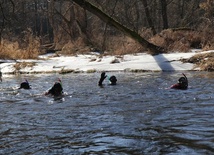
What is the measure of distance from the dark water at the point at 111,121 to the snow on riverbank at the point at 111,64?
5.43 metres

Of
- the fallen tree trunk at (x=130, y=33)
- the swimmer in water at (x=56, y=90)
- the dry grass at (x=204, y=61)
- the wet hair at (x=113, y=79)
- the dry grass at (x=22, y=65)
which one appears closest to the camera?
the swimmer in water at (x=56, y=90)

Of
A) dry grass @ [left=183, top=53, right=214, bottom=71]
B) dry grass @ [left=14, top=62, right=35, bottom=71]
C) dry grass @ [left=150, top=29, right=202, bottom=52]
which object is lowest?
dry grass @ [left=183, top=53, right=214, bottom=71]

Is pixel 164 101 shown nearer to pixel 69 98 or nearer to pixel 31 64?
pixel 69 98

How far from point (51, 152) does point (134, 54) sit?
15.6m

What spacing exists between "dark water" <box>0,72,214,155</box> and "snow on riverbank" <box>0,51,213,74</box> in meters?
5.43

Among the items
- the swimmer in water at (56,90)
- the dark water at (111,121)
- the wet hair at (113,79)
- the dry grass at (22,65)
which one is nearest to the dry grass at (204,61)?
the dark water at (111,121)

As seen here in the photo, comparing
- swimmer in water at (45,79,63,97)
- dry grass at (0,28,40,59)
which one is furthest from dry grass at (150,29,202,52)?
swimmer in water at (45,79,63,97)

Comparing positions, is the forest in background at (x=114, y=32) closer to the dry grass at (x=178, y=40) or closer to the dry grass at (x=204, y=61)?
the dry grass at (x=178, y=40)

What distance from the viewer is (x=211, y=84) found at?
12.1 metres

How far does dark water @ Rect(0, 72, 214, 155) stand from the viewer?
5801mm

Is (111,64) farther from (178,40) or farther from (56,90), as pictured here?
(56,90)

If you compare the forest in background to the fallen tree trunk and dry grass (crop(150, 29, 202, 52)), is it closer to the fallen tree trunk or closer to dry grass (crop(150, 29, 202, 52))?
dry grass (crop(150, 29, 202, 52))

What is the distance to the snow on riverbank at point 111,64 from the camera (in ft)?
58.4

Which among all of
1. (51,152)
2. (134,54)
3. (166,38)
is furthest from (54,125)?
(166,38)
